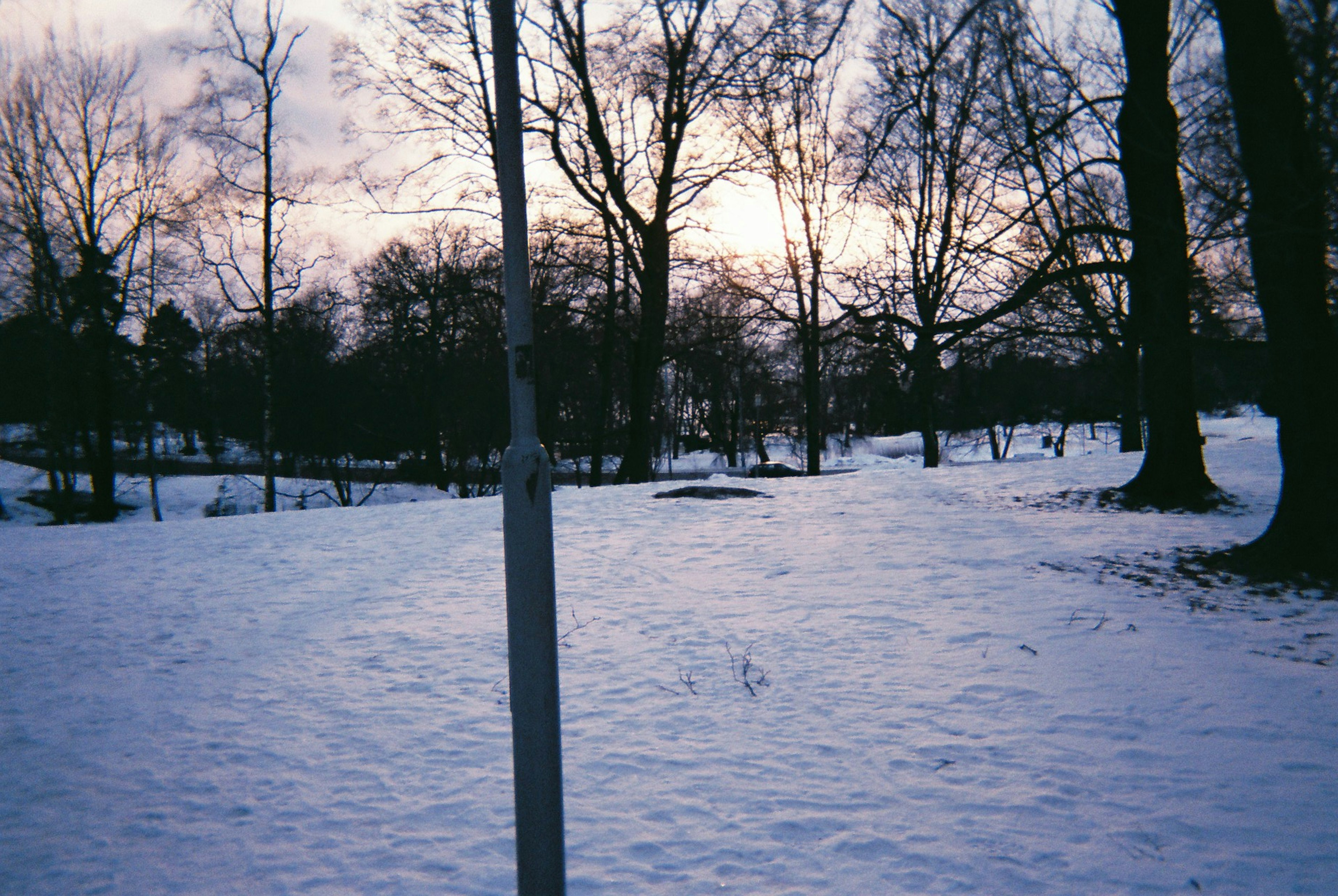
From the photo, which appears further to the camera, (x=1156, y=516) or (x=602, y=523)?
(x=602, y=523)

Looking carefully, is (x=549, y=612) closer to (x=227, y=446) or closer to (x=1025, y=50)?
(x=1025, y=50)

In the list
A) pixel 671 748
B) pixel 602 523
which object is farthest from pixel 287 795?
pixel 602 523

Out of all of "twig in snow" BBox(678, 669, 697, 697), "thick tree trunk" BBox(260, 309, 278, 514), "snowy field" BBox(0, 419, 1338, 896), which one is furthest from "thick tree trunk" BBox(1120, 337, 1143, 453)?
"thick tree trunk" BBox(260, 309, 278, 514)

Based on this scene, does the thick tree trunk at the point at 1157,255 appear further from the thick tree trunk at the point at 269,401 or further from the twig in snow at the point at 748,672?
the thick tree trunk at the point at 269,401

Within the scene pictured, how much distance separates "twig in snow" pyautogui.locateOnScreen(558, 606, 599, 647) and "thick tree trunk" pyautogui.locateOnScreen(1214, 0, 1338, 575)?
21.3ft

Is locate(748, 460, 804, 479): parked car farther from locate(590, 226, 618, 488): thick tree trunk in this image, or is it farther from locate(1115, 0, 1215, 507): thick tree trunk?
locate(1115, 0, 1215, 507): thick tree trunk

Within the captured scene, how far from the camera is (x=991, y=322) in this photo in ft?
33.0

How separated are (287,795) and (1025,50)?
10.8m

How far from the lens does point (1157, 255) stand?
1014 cm

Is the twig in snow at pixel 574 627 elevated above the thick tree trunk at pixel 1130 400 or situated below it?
below

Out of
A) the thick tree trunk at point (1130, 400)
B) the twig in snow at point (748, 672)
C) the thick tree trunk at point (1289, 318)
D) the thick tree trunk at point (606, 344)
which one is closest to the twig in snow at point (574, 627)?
the twig in snow at point (748, 672)

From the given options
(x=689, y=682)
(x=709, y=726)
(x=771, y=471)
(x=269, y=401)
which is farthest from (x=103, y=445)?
(x=771, y=471)

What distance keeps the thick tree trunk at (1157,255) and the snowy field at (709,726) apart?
172cm

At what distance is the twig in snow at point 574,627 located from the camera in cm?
639
